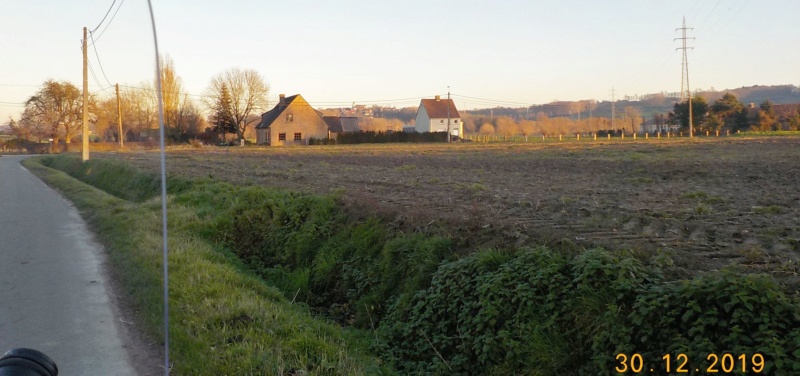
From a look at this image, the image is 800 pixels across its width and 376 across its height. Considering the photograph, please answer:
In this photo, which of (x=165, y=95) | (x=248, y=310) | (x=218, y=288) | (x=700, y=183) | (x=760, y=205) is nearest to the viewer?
(x=165, y=95)

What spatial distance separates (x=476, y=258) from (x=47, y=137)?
4.40 metres

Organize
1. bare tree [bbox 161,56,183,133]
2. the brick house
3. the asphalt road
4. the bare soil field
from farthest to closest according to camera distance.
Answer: the brick house
the bare soil field
the asphalt road
bare tree [bbox 161,56,183,133]

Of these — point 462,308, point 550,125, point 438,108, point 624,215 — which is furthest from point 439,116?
point 462,308

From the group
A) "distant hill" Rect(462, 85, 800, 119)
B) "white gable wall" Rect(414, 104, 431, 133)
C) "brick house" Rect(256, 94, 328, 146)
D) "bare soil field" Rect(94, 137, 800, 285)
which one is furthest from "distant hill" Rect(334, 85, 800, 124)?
"bare soil field" Rect(94, 137, 800, 285)

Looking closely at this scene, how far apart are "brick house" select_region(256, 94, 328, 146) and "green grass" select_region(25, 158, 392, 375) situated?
7980 centimetres

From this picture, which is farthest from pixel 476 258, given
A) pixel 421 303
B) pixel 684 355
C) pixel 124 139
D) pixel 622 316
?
pixel 124 139

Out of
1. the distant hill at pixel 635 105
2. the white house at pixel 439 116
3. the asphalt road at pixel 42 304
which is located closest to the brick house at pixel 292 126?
the white house at pixel 439 116

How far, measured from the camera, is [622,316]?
4824 mm

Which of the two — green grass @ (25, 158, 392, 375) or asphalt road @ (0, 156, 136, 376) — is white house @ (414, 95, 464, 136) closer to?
green grass @ (25, 158, 392, 375)

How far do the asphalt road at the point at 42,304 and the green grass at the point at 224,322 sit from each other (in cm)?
41

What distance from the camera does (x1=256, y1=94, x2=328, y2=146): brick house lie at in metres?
87.9

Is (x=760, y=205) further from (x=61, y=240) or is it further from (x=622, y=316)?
(x=61, y=240)

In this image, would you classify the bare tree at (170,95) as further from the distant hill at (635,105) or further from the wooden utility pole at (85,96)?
the distant hill at (635,105)

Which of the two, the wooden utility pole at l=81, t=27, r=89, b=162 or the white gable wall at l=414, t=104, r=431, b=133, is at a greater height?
the white gable wall at l=414, t=104, r=431, b=133
